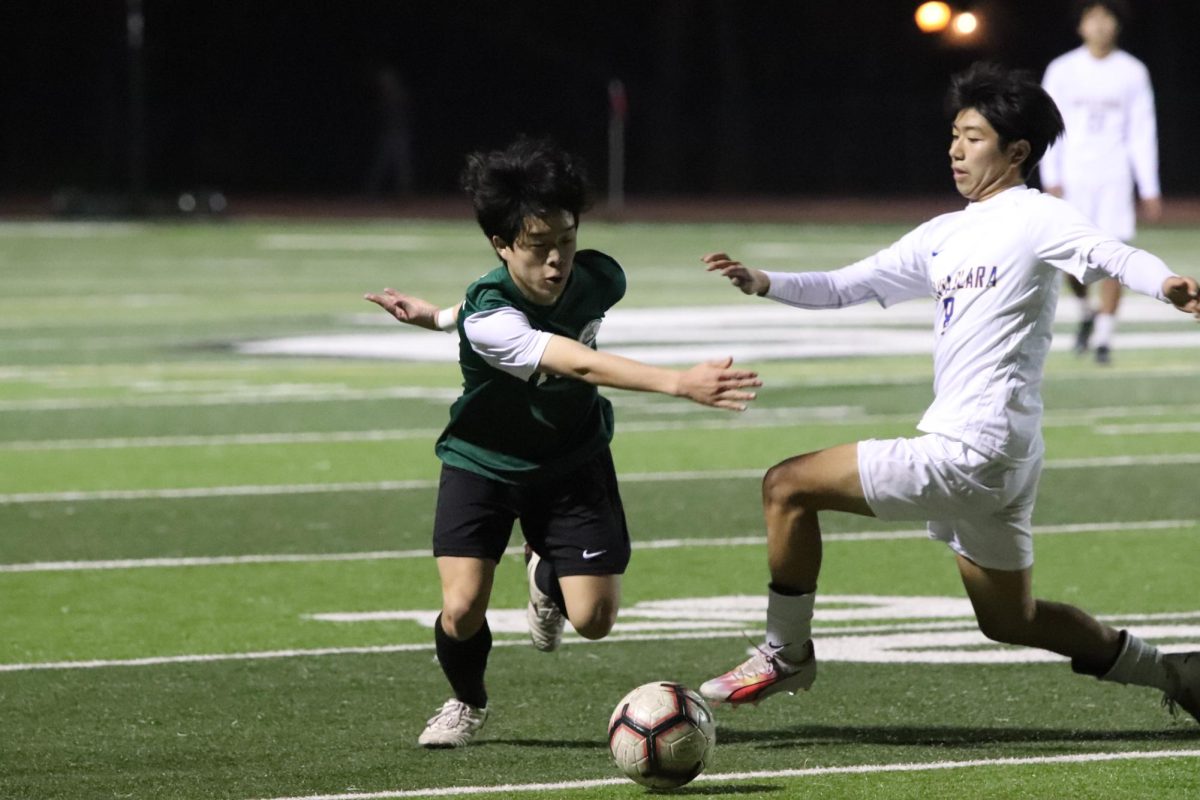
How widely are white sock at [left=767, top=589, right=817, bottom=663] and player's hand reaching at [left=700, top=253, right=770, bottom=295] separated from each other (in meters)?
0.85

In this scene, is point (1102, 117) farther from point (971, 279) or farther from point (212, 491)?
point (971, 279)

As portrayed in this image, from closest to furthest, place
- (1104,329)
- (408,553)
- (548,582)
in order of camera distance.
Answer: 1. (548,582)
2. (408,553)
3. (1104,329)

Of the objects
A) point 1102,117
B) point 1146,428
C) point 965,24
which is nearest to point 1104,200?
point 1102,117

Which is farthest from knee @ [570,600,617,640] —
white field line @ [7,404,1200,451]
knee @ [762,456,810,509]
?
white field line @ [7,404,1200,451]

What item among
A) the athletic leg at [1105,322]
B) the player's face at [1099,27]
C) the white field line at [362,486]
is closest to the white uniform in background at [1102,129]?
the player's face at [1099,27]

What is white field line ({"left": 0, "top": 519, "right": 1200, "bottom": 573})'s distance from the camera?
995cm

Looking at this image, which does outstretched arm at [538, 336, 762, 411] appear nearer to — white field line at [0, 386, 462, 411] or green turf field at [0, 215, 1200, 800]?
green turf field at [0, 215, 1200, 800]

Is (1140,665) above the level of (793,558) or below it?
below

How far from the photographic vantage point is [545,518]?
22.5 ft

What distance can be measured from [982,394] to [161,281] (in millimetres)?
21076

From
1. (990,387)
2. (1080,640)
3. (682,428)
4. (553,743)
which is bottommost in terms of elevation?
(682,428)

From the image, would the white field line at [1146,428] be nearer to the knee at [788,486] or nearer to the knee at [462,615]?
the knee at [788,486]

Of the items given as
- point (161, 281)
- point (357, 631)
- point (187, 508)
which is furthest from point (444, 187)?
point (357, 631)

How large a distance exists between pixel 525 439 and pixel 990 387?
130cm
